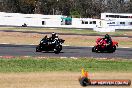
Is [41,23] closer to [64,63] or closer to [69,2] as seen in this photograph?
[69,2]

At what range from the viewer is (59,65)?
2300cm

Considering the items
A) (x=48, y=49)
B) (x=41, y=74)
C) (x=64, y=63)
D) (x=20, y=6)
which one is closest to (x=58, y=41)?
(x=48, y=49)

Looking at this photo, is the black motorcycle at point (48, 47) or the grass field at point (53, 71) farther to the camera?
the black motorcycle at point (48, 47)

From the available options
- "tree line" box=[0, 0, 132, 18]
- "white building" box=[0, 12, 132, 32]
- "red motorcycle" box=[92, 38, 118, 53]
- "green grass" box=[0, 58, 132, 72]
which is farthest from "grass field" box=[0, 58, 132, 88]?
"tree line" box=[0, 0, 132, 18]

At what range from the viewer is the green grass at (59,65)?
21.4 metres

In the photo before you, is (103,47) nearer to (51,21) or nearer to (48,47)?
(48,47)

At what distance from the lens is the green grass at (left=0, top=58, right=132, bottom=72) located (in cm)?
2138

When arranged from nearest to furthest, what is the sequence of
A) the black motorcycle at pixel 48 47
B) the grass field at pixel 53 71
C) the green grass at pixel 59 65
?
the grass field at pixel 53 71 < the green grass at pixel 59 65 < the black motorcycle at pixel 48 47

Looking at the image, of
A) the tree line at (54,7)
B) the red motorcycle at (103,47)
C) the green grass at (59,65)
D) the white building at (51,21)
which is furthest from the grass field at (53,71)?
the tree line at (54,7)

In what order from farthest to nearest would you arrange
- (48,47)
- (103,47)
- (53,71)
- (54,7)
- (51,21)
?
1. (54,7)
2. (51,21)
3. (103,47)
4. (48,47)
5. (53,71)

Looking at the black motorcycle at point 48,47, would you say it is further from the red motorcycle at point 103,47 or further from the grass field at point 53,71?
the grass field at point 53,71

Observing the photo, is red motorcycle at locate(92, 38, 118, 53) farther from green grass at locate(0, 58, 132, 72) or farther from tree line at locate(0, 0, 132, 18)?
tree line at locate(0, 0, 132, 18)

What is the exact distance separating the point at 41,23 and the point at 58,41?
237 feet

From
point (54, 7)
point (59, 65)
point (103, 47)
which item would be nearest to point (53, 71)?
point (59, 65)
